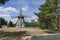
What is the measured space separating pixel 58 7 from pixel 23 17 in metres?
47.1

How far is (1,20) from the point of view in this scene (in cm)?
11631

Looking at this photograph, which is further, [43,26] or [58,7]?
[43,26]

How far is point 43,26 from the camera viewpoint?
3123 inches

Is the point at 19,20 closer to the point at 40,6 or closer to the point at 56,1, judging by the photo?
the point at 40,6

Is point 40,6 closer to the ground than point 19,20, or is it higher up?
higher up

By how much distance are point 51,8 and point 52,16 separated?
2.10 meters

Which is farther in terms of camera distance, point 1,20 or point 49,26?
point 1,20

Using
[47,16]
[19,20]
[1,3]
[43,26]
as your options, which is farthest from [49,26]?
[1,3]

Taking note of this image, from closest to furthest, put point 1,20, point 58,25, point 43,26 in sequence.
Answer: point 58,25 → point 43,26 → point 1,20

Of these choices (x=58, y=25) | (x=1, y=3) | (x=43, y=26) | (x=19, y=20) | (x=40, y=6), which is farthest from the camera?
(x=19, y=20)

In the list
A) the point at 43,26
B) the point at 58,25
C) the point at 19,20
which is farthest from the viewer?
the point at 19,20

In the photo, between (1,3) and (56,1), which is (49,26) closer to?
(56,1)

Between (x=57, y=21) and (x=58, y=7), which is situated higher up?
(x=58, y=7)

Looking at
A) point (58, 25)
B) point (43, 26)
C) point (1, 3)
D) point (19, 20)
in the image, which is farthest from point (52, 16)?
point (19, 20)
